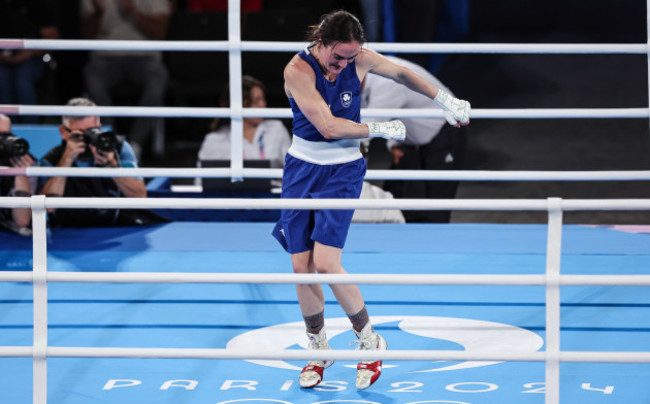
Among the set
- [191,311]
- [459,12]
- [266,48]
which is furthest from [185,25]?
[191,311]

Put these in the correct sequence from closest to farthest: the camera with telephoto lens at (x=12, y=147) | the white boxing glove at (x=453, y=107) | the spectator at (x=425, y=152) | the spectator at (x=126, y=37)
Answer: the white boxing glove at (x=453, y=107), the camera with telephoto lens at (x=12, y=147), the spectator at (x=425, y=152), the spectator at (x=126, y=37)

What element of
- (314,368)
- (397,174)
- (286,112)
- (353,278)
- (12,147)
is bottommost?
(314,368)

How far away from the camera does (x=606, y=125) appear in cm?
918

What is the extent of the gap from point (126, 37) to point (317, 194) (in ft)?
16.1

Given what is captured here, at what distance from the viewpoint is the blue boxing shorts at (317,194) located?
304 cm

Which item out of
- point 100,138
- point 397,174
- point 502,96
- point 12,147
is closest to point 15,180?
point 12,147

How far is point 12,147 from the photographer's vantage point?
4293 millimetres

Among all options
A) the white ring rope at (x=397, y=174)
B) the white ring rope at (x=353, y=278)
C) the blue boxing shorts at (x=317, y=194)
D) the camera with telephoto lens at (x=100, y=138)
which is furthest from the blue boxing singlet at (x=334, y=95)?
the camera with telephoto lens at (x=100, y=138)

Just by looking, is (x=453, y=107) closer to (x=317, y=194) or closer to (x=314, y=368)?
(x=317, y=194)

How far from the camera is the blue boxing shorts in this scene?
9.97 feet

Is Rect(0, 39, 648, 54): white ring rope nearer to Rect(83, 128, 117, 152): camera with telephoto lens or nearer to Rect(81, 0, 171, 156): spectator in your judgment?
Rect(83, 128, 117, 152): camera with telephoto lens

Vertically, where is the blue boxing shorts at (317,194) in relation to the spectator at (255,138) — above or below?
below

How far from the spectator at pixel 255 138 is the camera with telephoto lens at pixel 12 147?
1.20 m

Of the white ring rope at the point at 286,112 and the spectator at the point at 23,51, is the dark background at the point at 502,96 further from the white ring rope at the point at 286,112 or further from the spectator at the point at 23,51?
the white ring rope at the point at 286,112
